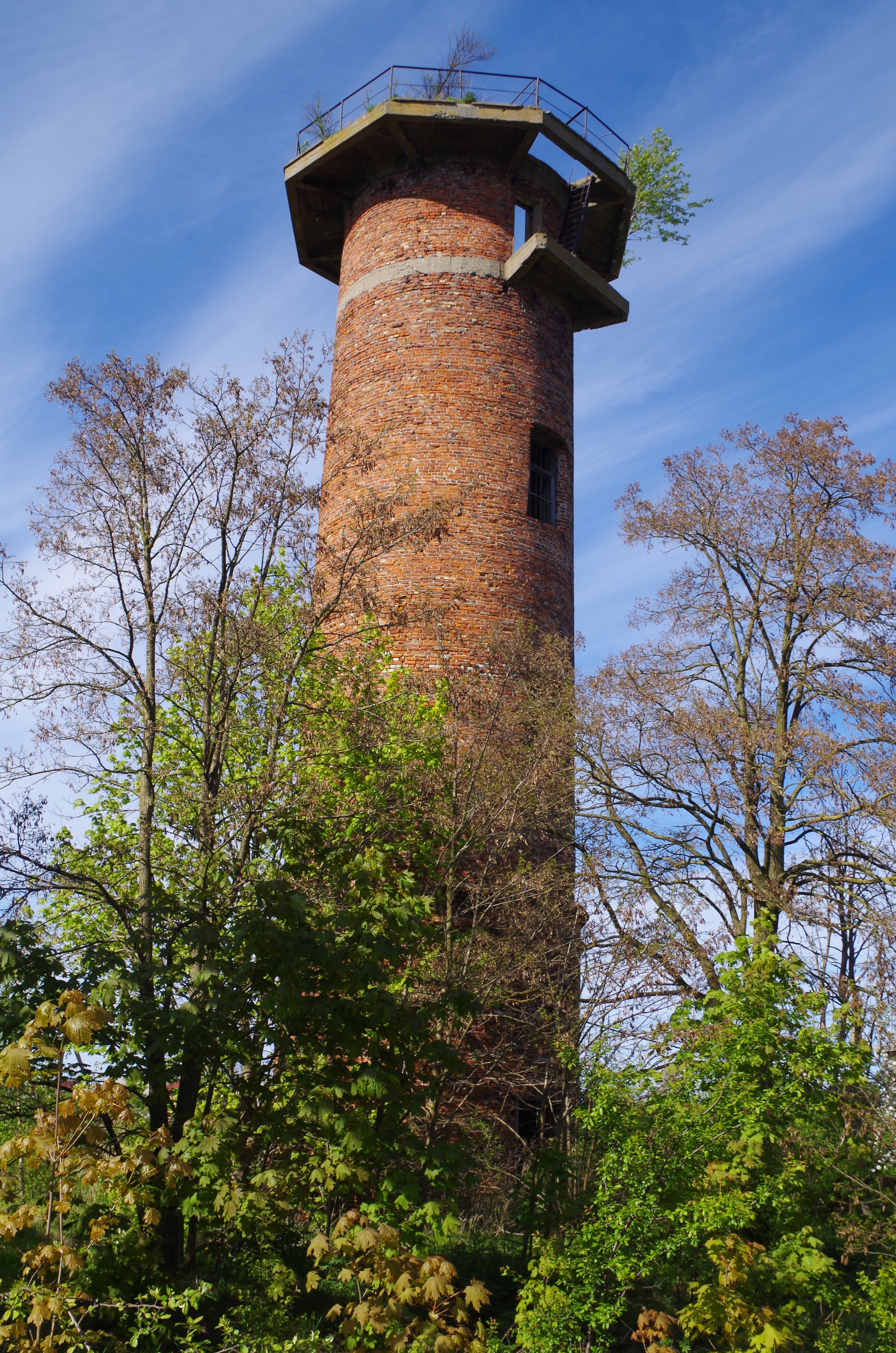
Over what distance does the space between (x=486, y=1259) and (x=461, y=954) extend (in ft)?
7.88

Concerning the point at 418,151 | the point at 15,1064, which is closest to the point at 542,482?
the point at 418,151

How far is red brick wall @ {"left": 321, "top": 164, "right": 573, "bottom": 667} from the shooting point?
13.5 m

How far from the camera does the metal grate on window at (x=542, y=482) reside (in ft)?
48.5

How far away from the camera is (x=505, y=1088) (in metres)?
A: 11.0

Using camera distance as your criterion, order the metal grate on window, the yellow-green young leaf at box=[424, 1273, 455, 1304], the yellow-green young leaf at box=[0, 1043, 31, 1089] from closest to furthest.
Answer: the yellow-green young leaf at box=[0, 1043, 31, 1089], the yellow-green young leaf at box=[424, 1273, 455, 1304], the metal grate on window

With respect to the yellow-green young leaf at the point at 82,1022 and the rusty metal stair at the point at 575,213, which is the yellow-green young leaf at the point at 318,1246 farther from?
the rusty metal stair at the point at 575,213

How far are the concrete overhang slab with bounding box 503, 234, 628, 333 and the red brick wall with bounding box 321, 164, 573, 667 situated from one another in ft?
0.73

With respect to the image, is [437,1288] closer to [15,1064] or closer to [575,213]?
[15,1064]

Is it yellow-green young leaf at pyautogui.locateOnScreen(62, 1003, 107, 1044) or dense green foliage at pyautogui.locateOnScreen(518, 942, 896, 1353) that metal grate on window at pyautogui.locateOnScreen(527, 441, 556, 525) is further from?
yellow-green young leaf at pyautogui.locateOnScreen(62, 1003, 107, 1044)

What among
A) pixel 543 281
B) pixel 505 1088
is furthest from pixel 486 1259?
pixel 543 281

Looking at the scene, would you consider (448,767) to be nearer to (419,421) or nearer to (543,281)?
(419,421)

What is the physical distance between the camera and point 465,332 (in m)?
14.5

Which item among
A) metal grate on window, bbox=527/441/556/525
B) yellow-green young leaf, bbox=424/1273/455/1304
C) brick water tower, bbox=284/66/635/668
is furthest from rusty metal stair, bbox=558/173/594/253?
yellow-green young leaf, bbox=424/1273/455/1304

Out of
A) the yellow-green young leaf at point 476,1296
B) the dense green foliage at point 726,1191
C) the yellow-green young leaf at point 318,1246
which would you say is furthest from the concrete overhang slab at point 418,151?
the yellow-green young leaf at point 476,1296
